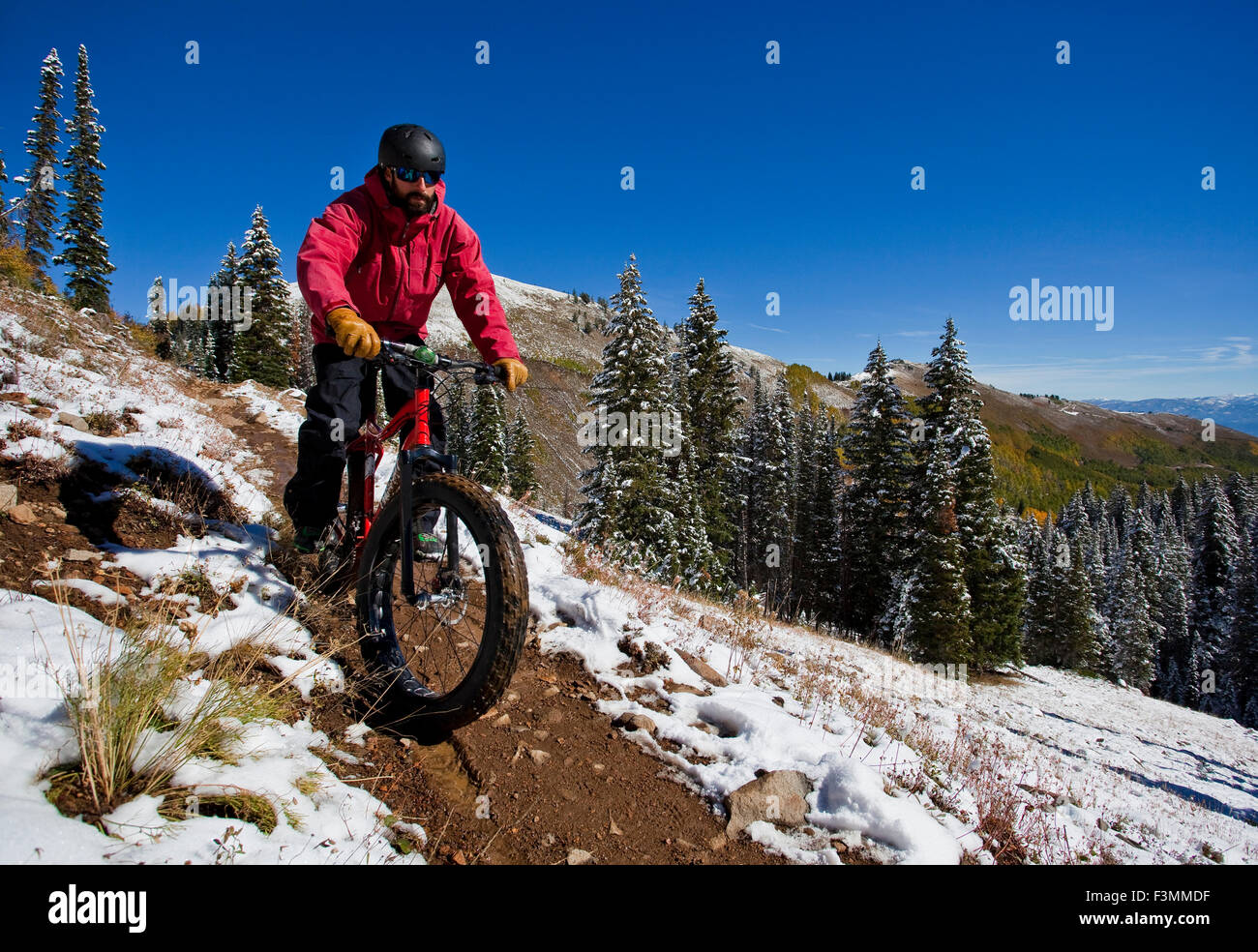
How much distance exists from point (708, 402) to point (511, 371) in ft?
95.7

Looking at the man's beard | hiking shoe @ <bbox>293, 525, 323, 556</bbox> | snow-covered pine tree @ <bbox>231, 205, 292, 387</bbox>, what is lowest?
hiking shoe @ <bbox>293, 525, 323, 556</bbox>

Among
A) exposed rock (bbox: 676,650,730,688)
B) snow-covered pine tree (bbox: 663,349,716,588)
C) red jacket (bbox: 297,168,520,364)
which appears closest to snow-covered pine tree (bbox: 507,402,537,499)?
snow-covered pine tree (bbox: 663,349,716,588)

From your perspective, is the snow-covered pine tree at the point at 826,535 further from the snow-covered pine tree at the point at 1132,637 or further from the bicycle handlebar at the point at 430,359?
the bicycle handlebar at the point at 430,359

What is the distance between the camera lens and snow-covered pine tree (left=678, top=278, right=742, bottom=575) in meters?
31.7

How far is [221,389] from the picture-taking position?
52.1 ft

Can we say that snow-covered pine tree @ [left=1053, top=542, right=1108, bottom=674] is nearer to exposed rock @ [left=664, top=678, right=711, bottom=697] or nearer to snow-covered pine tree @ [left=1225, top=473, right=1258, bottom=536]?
snow-covered pine tree @ [left=1225, top=473, right=1258, bottom=536]

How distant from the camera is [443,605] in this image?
133 inches

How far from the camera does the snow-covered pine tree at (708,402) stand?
3167 centimetres

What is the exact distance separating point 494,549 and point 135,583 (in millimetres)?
2599

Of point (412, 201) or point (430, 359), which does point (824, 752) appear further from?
point (412, 201)

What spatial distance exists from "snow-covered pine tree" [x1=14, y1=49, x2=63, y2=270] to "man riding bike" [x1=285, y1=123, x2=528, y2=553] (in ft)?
162

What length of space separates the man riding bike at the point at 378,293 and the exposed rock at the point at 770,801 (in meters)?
2.13

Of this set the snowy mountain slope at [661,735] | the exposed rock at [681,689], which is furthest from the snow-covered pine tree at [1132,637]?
the exposed rock at [681,689]
